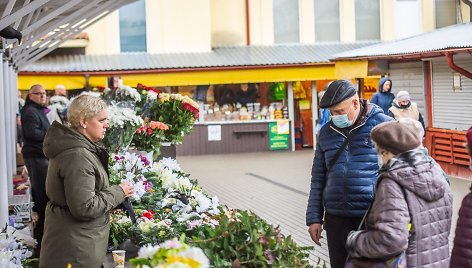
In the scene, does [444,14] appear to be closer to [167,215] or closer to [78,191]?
[167,215]

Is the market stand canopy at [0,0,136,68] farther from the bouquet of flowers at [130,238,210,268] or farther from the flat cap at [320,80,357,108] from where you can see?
the bouquet of flowers at [130,238,210,268]

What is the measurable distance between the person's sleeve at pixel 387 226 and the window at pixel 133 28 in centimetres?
2338

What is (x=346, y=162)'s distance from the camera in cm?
591

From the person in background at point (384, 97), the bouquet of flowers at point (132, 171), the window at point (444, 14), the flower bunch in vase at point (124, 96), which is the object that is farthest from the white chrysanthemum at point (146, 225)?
the window at point (444, 14)

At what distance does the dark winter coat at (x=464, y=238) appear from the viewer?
474 centimetres

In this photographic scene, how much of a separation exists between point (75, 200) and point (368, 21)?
25.0 m

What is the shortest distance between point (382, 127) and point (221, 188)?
12864mm

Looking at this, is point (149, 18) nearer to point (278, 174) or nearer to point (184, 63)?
point (184, 63)

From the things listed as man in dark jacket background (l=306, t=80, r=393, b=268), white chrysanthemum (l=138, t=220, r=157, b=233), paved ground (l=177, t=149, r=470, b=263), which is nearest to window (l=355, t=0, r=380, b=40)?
paved ground (l=177, t=149, r=470, b=263)

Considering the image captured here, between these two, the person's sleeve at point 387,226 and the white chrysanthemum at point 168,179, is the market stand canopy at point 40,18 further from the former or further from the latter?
the person's sleeve at point 387,226

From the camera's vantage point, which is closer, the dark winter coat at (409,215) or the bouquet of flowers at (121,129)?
the dark winter coat at (409,215)

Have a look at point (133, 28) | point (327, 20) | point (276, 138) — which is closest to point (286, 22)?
point (327, 20)

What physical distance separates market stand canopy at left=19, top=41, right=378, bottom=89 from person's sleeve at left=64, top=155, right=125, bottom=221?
66.7 feet

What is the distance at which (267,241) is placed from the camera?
14.5 feet
